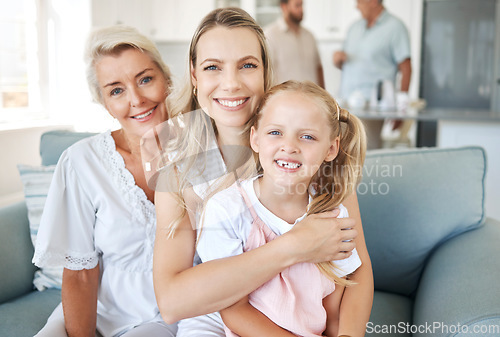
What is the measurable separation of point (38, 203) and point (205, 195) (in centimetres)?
75

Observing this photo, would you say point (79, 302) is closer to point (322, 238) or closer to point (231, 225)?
point (231, 225)

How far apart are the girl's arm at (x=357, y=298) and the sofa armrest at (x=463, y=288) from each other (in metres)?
0.18

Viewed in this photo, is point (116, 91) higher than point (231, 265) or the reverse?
higher

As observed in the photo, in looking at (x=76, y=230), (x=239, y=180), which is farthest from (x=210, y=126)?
(x=76, y=230)

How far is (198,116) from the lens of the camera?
1.05m

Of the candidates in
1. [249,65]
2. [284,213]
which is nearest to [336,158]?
[284,213]

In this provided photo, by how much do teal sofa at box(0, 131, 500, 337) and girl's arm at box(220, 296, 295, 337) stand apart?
47 centimetres

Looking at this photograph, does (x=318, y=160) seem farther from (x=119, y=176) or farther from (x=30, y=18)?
(x=30, y=18)

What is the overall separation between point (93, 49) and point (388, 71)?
335 centimetres

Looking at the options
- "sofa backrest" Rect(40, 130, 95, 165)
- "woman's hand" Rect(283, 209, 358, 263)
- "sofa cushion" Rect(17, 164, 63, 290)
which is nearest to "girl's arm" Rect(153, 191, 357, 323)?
"woman's hand" Rect(283, 209, 358, 263)

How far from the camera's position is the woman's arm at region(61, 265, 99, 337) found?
3.47 feet

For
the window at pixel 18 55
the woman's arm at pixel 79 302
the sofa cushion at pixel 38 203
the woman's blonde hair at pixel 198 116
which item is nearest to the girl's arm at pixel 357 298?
the woman's blonde hair at pixel 198 116

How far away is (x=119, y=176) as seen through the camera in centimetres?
112

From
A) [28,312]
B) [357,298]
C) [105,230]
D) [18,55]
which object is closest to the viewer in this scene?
[357,298]
